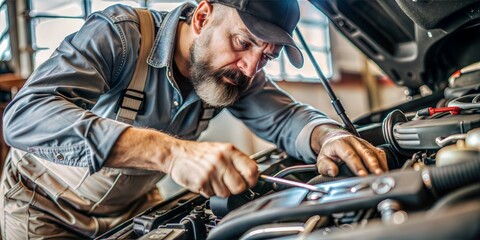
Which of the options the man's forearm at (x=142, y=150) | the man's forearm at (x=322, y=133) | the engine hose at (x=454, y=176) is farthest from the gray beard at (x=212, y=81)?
the engine hose at (x=454, y=176)

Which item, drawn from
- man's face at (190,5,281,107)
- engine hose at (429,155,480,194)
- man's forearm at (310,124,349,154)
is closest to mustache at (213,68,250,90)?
man's face at (190,5,281,107)

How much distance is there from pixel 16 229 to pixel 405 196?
1093 millimetres

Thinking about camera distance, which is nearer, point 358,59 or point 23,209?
point 23,209

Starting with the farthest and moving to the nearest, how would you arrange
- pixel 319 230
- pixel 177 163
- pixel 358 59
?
1. pixel 358 59
2. pixel 177 163
3. pixel 319 230

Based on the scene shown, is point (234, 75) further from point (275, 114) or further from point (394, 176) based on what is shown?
point (394, 176)

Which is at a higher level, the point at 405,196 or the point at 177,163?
the point at 405,196

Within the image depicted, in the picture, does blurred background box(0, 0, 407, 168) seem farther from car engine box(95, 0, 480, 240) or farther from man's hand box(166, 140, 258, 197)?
man's hand box(166, 140, 258, 197)

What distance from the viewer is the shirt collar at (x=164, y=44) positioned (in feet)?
3.76

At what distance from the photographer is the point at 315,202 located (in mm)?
612

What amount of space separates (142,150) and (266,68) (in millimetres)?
3513

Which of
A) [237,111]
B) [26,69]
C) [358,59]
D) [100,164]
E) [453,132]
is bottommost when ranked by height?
[358,59]

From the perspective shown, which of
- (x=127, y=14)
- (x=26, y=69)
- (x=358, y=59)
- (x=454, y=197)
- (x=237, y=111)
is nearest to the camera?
(x=454, y=197)

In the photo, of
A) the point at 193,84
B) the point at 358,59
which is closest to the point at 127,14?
the point at 193,84

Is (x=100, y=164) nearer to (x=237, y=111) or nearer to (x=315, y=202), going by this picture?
(x=315, y=202)
